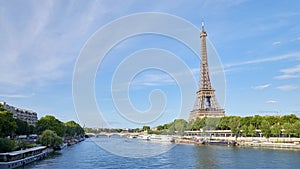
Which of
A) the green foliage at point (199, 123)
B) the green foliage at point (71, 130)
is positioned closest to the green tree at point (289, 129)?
the green foliage at point (199, 123)

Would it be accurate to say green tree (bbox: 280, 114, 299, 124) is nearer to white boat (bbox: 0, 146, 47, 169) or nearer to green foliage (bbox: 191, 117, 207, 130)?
green foliage (bbox: 191, 117, 207, 130)

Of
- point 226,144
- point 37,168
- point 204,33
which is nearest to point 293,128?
point 226,144

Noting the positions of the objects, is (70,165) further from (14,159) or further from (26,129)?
(26,129)

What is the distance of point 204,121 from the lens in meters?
60.1

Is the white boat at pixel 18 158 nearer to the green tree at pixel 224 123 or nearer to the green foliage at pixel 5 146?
the green foliage at pixel 5 146

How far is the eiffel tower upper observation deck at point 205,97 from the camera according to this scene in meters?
65.8

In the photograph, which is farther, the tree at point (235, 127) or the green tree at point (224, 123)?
the green tree at point (224, 123)

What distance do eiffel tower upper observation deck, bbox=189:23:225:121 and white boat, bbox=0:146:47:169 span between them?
43.5 meters

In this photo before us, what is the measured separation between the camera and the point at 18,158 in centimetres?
2291

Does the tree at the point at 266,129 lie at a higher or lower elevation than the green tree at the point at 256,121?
lower

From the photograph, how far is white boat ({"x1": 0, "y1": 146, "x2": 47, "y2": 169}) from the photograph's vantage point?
2086 cm

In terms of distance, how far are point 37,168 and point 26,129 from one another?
92.8 feet

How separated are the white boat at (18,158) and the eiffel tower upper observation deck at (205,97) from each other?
4348cm

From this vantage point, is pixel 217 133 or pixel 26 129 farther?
pixel 217 133
